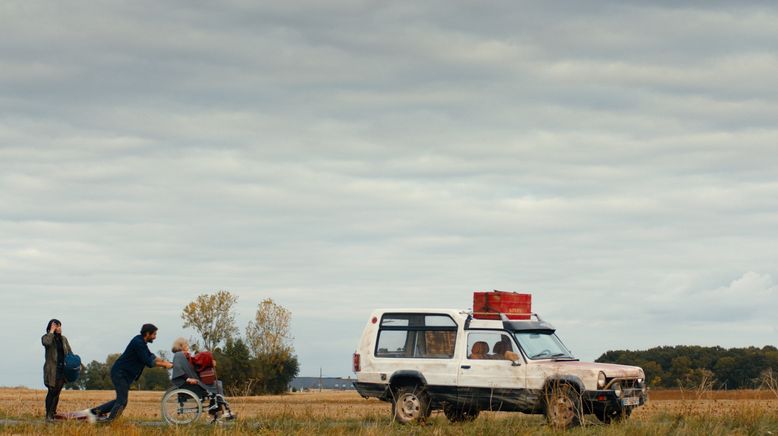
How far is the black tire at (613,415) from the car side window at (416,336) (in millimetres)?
3271

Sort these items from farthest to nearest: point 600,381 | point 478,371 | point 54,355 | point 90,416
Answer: point 478,371 < point 54,355 < point 90,416 < point 600,381

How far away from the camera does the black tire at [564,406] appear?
66.4ft

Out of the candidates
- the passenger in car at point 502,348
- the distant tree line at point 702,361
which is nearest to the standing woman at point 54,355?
the passenger in car at point 502,348

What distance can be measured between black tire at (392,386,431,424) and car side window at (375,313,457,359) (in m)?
0.79

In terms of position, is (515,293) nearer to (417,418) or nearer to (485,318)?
(485,318)

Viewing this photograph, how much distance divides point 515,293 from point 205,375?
675cm

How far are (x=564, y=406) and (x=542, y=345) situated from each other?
1875 mm

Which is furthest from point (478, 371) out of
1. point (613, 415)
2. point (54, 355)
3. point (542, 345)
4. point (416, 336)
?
point (54, 355)

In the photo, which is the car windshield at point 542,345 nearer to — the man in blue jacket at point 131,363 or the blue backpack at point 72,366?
the man in blue jacket at point 131,363

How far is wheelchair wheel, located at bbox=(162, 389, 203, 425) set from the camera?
65.9ft

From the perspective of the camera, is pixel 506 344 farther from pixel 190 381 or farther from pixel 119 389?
pixel 119 389

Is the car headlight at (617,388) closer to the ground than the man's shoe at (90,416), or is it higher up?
higher up

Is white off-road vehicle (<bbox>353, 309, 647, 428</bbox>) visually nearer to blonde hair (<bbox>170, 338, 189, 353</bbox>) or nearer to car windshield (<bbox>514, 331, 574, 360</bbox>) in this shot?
car windshield (<bbox>514, 331, 574, 360</bbox>)

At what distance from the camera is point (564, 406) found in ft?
67.5
